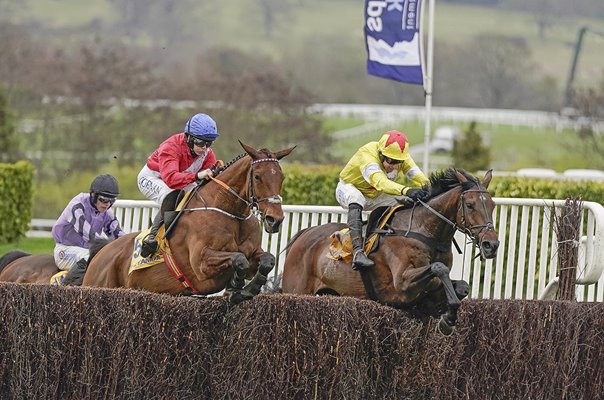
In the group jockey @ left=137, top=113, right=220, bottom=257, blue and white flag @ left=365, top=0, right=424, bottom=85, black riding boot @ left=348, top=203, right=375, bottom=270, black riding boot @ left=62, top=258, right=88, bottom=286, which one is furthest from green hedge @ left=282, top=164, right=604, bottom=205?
black riding boot @ left=62, top=258, right=88, bottom=286

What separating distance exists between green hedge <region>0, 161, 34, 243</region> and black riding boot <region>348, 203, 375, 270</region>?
8977 mm

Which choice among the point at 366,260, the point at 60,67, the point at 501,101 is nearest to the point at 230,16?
the point at 501,101

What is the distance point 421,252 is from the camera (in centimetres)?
916

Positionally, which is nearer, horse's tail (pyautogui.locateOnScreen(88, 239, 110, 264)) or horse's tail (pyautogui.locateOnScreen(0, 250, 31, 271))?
horse's tail (pyautogui.locateOnScreen(88, 239, 110, 264))

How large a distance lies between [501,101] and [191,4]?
16332 mm

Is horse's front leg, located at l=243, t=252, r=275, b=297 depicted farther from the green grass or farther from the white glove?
the green grass

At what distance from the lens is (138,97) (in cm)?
3281

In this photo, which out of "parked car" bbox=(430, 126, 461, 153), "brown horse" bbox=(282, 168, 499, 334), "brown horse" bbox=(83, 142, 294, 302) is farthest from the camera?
"parked car" bbox=(430, 126, 461, 153)

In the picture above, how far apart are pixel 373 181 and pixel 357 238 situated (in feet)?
1.53

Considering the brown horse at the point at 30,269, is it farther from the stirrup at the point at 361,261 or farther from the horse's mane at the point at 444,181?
the horse's mane at the point at 444,181

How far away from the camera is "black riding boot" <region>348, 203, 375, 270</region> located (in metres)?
9.20

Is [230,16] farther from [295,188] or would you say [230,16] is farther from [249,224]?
[249,224]

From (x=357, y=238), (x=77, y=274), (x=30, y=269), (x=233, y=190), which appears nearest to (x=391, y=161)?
(x=357, y=238)

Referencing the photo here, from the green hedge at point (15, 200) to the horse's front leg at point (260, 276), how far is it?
979 centimetres
